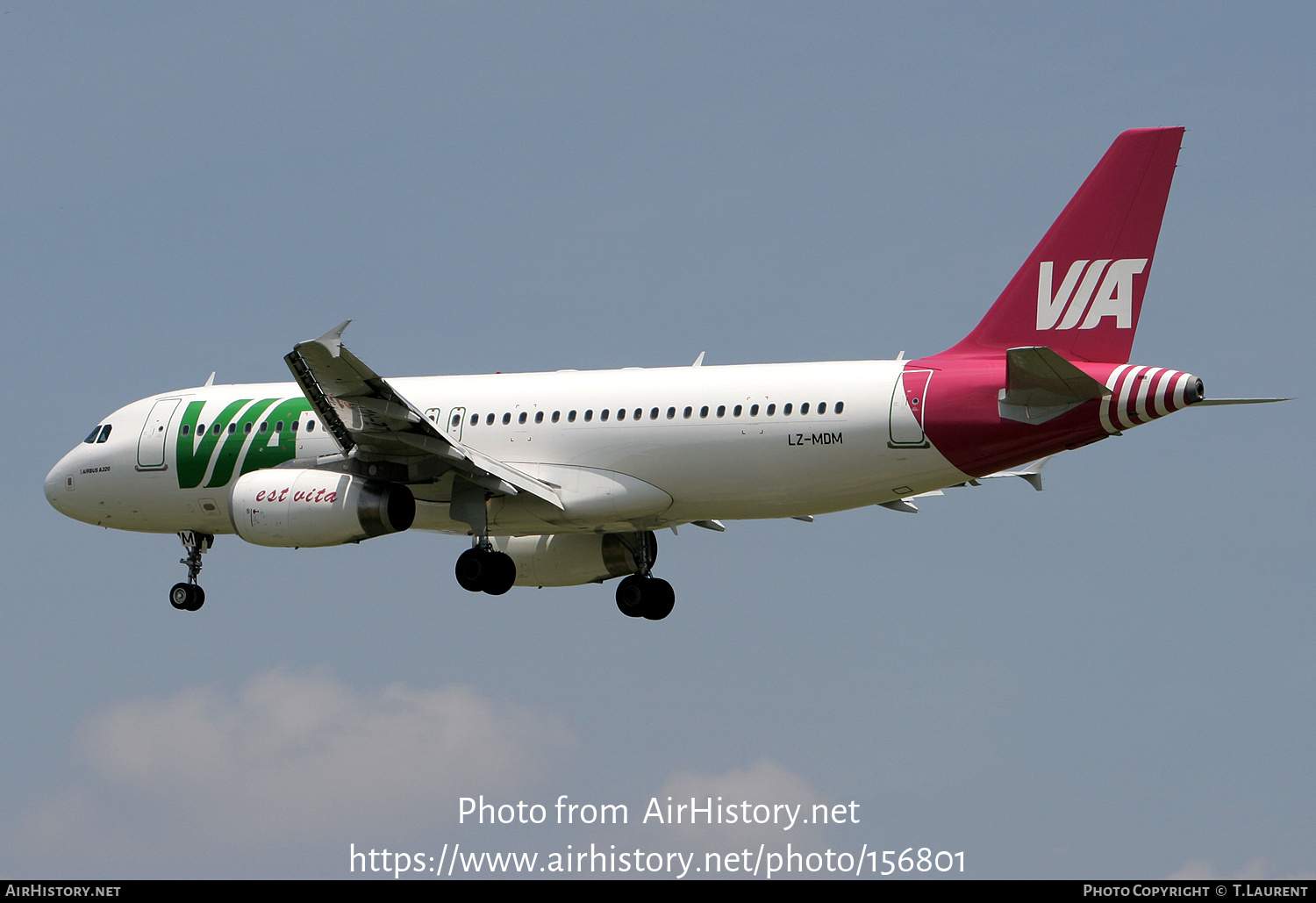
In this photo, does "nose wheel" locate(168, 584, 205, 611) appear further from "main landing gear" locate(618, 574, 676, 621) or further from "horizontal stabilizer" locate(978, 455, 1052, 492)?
"horizontal stabilizer" locate(978, 455, 1052, 492)

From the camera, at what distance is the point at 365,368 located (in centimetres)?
2827

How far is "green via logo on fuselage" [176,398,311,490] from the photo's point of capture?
106 feet

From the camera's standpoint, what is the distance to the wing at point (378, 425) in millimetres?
28125

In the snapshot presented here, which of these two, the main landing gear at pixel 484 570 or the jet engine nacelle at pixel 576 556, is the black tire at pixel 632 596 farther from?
the main landing gear at pixel 484 570

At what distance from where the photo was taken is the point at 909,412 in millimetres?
27281

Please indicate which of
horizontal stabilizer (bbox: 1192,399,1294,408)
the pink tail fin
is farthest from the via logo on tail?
horizontal stabilizer (bbox: 1192,399,1294,408)

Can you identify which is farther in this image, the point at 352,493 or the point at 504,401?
the point at 504,401

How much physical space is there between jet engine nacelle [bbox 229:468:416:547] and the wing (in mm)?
635

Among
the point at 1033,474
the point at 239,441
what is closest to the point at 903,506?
the point at 1033,474

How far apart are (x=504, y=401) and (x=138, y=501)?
775cm

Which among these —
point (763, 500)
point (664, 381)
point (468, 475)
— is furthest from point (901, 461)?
point (468, 475)

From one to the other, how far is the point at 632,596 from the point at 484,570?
4.32m

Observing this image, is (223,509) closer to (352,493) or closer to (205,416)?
(205,416)
